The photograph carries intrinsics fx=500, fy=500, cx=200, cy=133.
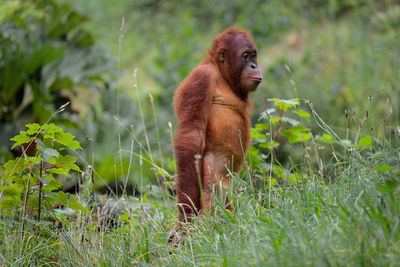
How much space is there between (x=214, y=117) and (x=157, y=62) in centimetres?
599

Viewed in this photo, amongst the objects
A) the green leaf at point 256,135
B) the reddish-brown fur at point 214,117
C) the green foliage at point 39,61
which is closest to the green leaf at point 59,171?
the reddish-brown fur at point 214,117

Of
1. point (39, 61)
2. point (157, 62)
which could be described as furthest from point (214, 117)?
point (157, 62)

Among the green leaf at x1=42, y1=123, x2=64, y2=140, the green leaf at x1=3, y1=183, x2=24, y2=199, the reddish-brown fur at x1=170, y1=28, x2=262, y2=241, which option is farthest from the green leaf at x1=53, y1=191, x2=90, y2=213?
the reddish-brown fur at x1=170, y1=28, x2=262, y2=241

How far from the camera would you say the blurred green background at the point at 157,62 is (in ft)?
21.4

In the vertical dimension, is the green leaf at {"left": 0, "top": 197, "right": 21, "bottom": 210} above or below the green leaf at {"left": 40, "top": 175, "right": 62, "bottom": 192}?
below

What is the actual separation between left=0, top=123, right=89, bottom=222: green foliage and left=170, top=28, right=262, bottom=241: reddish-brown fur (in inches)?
28.3

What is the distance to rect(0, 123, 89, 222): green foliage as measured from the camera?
285 centimetres

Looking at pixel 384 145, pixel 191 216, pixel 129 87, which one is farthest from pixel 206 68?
pixel 129 87

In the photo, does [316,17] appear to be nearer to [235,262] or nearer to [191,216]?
[191,216]

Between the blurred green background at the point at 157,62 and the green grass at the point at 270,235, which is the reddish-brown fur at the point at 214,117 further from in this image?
the blurred green background at the point at 157,62

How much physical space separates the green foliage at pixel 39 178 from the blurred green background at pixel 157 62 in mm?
718

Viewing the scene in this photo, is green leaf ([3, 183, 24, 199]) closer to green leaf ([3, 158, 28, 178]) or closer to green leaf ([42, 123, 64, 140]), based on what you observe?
green leaf ([3, 158, 28, 178])

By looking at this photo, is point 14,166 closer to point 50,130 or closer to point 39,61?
point 50,130

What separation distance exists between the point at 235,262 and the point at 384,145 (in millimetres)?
1355
